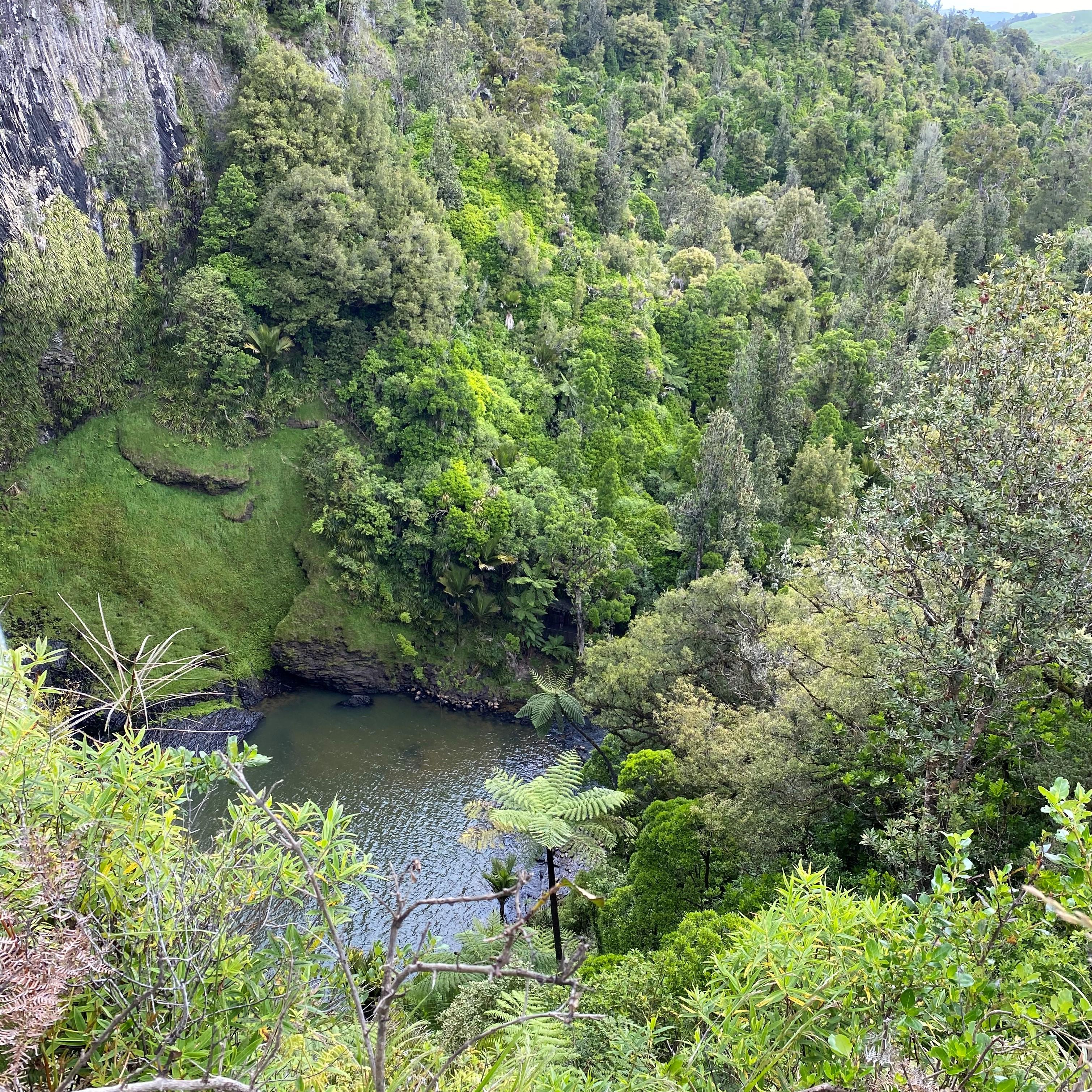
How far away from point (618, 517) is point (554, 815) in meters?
14.6

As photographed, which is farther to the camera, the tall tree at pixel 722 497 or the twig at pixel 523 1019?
the tall tree at pixel 722 497

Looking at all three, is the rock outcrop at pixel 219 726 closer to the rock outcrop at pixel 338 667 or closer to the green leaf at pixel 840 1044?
the rock outcrop at pixel 338 667

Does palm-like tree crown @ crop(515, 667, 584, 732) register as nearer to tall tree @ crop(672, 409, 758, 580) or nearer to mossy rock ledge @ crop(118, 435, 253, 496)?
tall tree @ crop(672, 409, 758, 580)

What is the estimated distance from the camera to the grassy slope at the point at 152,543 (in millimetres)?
18953

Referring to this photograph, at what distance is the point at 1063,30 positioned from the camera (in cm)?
15500

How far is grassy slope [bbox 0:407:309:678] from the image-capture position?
18953mm

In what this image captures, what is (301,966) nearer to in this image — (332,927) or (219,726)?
(332,927)

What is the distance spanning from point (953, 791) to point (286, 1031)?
251 inches

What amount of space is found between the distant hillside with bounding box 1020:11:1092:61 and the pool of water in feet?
526

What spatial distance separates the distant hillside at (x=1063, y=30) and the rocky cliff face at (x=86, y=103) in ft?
512

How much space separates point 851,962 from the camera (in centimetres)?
333

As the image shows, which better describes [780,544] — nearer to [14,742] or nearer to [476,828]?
[476,828]

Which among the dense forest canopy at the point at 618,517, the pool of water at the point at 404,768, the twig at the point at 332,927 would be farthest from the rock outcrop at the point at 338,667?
the twig at the point at 332,927

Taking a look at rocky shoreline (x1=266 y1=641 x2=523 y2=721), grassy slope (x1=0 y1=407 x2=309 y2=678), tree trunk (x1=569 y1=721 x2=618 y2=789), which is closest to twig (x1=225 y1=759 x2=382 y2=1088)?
tree trunk (x1=569 y1=721 x2=618 y2=789)
